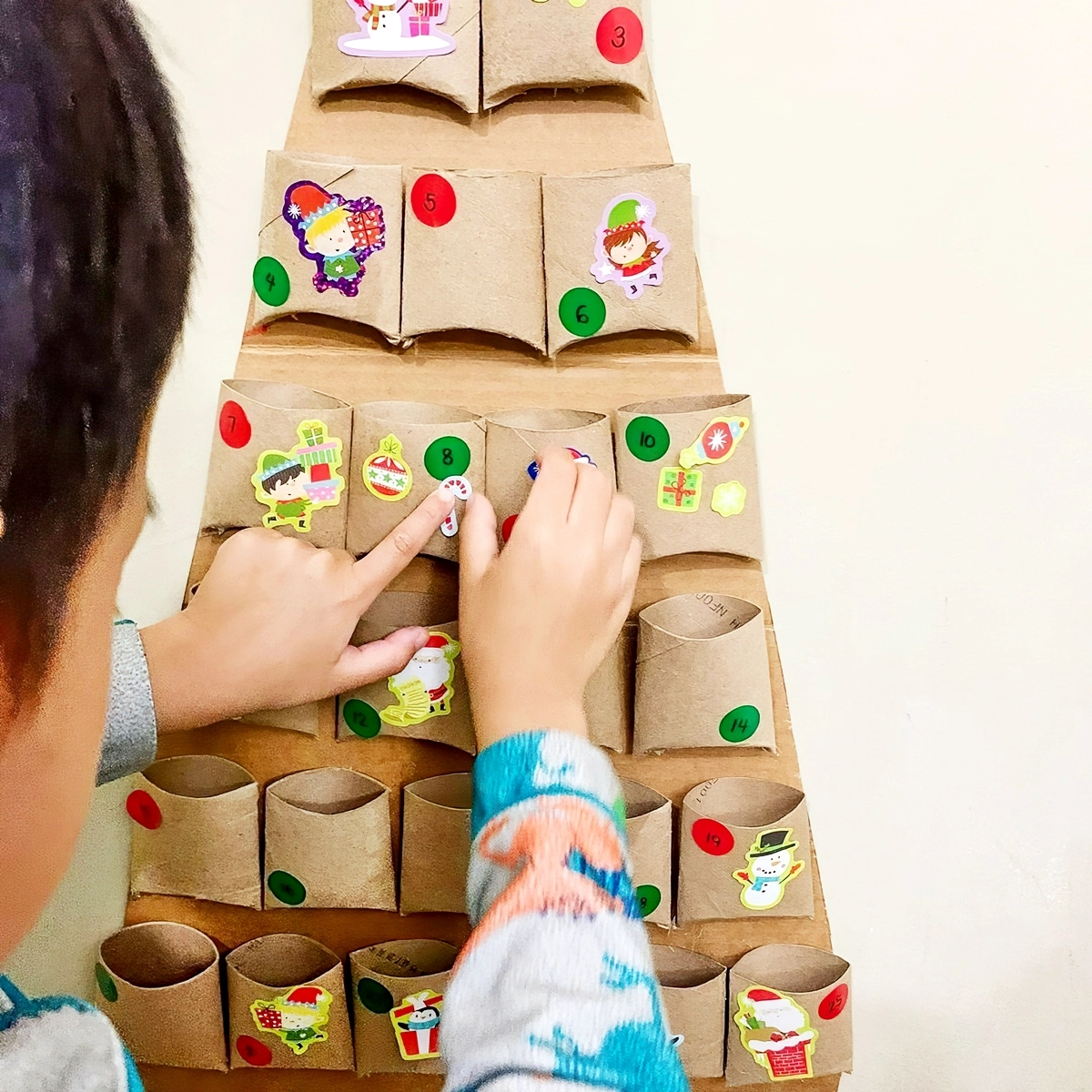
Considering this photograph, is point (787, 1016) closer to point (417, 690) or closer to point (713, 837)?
point (713, 837)

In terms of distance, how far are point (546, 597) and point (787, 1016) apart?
453mm

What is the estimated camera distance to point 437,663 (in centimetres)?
70

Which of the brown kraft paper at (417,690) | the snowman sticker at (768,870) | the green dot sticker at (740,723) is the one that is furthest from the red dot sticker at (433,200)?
the snowman sticker at (768,870)

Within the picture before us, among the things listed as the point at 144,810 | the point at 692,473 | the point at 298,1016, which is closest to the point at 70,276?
the point at 692,473

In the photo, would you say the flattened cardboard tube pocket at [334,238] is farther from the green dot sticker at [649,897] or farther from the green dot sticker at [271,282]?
the green dot sticker at [649,897]

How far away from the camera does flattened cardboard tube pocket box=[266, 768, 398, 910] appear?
0.71 meters

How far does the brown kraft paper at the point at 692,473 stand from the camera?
0.66m

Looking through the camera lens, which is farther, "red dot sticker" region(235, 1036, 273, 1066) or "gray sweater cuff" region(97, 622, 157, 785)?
"red dot sticker" region(235, 1036, 273, 1066)

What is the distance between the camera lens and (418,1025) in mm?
765

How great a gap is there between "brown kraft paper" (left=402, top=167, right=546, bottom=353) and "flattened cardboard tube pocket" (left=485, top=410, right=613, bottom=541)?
0.21ft

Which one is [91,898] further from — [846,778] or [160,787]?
[846,778]

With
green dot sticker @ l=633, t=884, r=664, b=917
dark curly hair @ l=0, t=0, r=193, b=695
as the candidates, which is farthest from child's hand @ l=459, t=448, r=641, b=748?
dark curly hair @ l=0, t=0, r=193, b=695

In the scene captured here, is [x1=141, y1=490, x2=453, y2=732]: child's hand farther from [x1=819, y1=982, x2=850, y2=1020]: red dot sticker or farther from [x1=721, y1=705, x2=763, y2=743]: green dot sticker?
[x1=819, y1=982, x2=850, y2=1020]: red dot sticker

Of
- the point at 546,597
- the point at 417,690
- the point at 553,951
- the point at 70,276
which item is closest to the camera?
the point at 70,276
